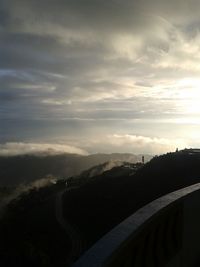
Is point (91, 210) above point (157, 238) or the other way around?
the other way around

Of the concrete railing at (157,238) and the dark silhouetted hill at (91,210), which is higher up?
the concrete railing at (157,238)

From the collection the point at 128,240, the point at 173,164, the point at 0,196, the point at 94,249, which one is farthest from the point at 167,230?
the point at 0,196

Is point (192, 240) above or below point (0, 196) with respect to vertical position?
above

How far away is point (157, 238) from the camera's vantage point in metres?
5.99

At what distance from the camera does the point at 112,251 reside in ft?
13.8

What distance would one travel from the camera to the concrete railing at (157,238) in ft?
14.1

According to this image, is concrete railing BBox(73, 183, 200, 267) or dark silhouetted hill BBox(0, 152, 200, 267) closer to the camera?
concrete railing BBox(73, 183, 200, 267)

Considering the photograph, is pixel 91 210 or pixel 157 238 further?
pixel 91 210

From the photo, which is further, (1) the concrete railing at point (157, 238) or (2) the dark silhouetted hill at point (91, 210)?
(2) the dark silhouetted hill at point (91, 210)

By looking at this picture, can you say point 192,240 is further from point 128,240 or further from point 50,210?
point 50,210

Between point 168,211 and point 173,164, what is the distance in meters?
68.9

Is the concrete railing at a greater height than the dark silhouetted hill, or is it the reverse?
the concrete railing

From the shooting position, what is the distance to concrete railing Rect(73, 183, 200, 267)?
4.29 metres

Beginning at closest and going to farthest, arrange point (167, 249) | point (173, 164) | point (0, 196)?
point (167, 249) < point (173, 164) < point (0, 196)
